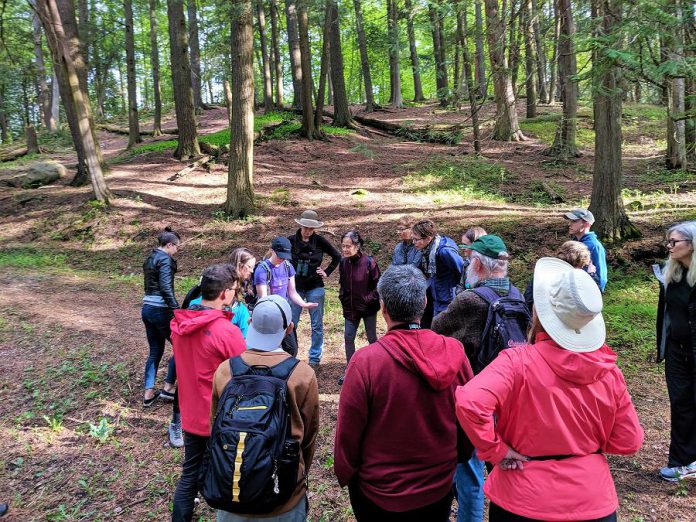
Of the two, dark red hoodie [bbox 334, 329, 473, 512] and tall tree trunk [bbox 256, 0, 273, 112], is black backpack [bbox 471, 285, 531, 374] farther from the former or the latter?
tall tree trunk [bbox 256, 0, 273, 112]

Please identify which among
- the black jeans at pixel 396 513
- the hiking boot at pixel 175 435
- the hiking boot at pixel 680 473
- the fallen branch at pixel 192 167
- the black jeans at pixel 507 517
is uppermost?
the fallen branch at pixel 192 167

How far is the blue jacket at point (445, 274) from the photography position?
16.5ft

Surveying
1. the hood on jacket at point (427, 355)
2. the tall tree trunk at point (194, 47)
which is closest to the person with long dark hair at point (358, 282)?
the hood on jacket at point (427, 355)

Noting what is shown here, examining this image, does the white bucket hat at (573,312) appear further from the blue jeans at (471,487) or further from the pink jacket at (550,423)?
the blue jeans at (471,487)

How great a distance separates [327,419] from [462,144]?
54.7 ft

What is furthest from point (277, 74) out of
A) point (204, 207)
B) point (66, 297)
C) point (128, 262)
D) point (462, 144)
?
point (66, 297)

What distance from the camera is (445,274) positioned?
5141 mm

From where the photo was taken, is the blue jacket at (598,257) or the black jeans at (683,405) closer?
the black jeans at (683,405)

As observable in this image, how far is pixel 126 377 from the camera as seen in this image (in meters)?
5.86

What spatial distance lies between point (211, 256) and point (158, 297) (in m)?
6.55

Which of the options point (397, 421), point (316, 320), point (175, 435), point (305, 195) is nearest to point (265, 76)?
point (305, 195)

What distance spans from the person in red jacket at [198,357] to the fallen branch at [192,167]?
539 inches

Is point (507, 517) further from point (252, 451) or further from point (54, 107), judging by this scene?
point (54, 107)

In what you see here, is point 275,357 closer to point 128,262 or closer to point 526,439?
point 526,439
